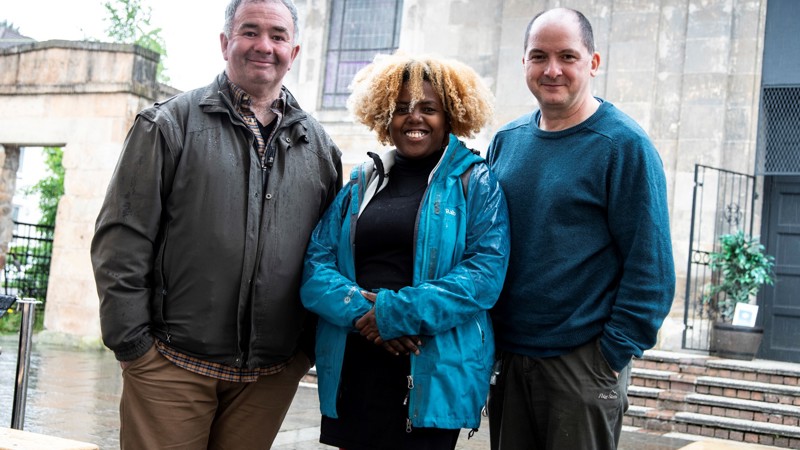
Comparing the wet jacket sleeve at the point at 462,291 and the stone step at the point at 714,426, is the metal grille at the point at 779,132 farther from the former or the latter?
the wet jacket sleeve at the point at 462,291

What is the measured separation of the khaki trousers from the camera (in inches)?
127

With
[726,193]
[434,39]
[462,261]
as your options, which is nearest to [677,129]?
[726,193]

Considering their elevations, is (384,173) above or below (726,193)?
below

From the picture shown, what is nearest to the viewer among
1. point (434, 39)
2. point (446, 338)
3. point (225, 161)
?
point (446, 338)

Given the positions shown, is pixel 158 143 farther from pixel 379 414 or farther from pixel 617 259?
pixel 617 259

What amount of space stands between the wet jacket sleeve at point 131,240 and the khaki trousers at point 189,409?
12cm

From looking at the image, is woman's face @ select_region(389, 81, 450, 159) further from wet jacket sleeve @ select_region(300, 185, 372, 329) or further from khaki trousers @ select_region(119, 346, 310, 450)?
khaki trousers @ select_region(119, 346, 310, 450)

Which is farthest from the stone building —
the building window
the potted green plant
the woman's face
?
the woman's face

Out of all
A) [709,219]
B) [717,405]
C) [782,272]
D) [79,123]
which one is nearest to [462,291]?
[717,405]

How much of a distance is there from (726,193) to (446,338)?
9.41m

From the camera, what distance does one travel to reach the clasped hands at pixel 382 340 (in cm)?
307

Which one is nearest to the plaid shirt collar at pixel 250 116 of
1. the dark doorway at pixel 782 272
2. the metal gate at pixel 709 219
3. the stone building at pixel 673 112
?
the stone building at pixel 673 112

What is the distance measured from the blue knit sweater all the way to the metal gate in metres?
8.49

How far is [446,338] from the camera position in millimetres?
3100
